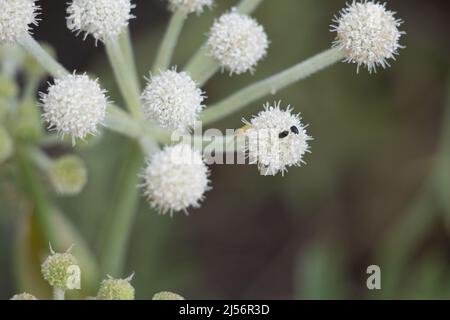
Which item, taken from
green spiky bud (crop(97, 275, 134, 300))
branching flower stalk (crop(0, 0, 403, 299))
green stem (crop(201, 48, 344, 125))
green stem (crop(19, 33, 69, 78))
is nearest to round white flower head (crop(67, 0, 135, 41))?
branching flower stalk (crop(0, 0, 403, 299))

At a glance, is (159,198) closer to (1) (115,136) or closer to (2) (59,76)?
(2) (59,76)

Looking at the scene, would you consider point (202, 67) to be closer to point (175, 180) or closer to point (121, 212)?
point (175, 180)

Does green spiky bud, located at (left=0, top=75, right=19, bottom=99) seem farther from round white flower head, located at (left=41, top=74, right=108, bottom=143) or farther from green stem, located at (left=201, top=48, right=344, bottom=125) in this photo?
green stem, located at (left=201, top=48, right=344, bottom=125)

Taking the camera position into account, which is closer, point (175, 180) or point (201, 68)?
point (175, 180)

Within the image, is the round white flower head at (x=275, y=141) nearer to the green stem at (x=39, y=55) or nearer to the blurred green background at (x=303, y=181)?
the green stem at (x=39, y=55)

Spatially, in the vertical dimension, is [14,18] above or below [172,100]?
above

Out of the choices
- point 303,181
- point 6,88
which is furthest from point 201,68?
point 303,181
